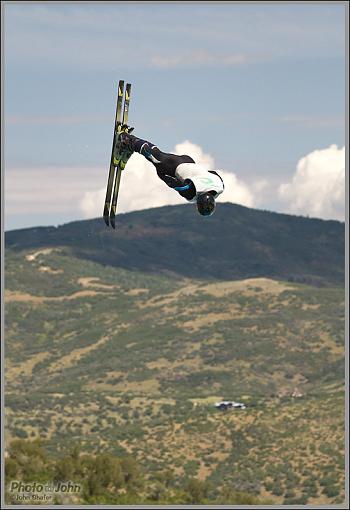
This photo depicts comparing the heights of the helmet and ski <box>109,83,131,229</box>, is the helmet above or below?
below

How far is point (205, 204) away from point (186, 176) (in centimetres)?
89

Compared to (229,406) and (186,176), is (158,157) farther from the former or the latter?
(229,406)

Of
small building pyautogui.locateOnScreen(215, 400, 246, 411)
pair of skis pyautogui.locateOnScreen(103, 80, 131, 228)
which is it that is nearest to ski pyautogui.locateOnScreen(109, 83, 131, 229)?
pair of skis pyautogui.locateOnScreen(103, 80, 131, 228)

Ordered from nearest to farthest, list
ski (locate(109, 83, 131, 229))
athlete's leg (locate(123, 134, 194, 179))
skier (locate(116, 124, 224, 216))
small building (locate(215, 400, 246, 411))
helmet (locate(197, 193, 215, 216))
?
helmet (locate(197, 193, 215, 216)) < skier (locate(116, 124, 224, 216)) < athlete's leg (locate(123, 134, 194, 179)) < ski (locate(109, 83, 131, 229)) < small building (locate(215, 400, 246, 411))

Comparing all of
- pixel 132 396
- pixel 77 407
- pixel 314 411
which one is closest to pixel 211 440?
pixel 314 411

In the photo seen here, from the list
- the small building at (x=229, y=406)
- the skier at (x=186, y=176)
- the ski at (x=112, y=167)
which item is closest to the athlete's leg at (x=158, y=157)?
the skier at (x=186, y=176)

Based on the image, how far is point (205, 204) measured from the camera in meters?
17.4

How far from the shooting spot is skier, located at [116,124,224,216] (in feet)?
57.7

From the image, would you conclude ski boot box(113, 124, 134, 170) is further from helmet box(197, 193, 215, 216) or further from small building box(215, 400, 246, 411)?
small building box(215, 400, 246, 411)

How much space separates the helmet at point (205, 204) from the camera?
1738cm

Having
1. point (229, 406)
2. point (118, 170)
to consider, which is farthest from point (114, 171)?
point (229, 406)

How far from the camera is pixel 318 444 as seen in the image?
134m

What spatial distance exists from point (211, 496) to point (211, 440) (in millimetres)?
25868

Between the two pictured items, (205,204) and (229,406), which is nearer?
(205,204)
